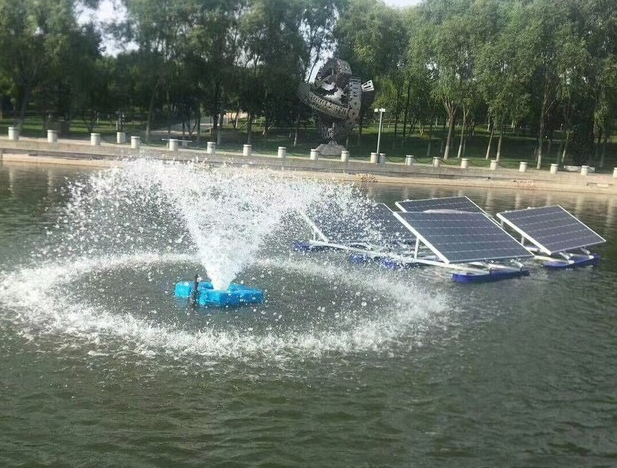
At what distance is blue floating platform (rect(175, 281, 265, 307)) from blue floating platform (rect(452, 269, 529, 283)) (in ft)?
19.0

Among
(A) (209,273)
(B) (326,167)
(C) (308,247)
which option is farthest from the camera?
(B) (326,167)

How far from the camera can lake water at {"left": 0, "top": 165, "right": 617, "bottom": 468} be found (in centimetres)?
887

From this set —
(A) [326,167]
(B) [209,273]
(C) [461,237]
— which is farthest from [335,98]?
(B) [209,273]

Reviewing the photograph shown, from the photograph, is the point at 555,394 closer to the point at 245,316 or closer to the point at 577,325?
the point at 577,325

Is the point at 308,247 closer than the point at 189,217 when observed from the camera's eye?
No

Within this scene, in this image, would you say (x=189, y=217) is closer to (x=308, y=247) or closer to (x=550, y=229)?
(x=308, y=247)

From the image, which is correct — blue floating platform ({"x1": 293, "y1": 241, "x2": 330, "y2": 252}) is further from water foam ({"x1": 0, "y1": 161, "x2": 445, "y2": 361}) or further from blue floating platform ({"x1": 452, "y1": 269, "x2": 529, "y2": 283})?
blue floating platform ({"x1": 452, "y1": 269, "x2": 529, "y2": 283})

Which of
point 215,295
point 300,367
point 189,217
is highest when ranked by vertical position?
point 189,217

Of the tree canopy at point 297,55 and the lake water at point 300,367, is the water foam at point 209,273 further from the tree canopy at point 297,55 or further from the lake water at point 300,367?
the tree canopy at point 297,55

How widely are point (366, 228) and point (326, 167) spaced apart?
24978mm

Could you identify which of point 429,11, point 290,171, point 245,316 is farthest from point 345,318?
point 429,11

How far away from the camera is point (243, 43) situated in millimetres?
58938

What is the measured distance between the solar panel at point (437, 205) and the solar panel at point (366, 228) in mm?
643

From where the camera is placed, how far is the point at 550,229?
22531mm
